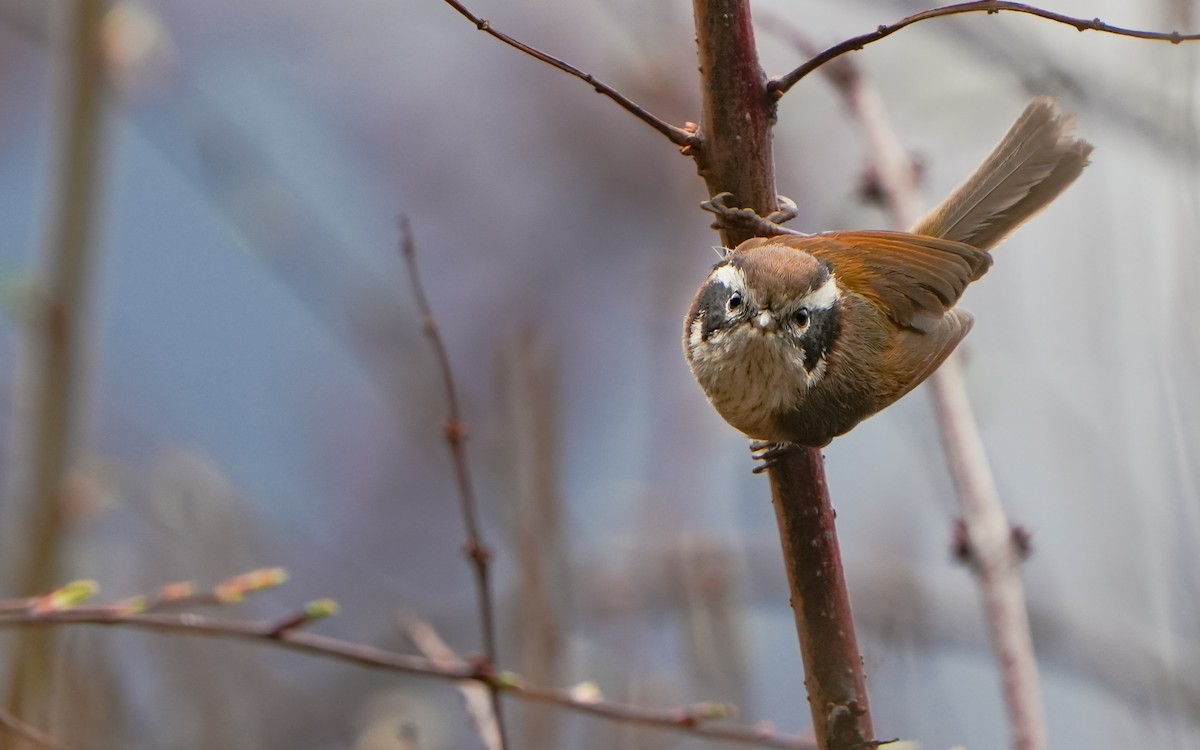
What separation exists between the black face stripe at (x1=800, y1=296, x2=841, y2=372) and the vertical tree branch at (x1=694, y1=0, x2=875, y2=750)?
0.62 metres

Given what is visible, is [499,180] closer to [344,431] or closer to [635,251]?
[635,251]

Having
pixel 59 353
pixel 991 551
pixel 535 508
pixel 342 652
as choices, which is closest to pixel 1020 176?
pixel 991 551

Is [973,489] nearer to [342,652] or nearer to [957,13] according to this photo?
[957,13]

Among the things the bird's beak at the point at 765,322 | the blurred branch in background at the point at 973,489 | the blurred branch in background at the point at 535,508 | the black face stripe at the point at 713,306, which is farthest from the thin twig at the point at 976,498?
the blurred branch in background at the point at 535,508

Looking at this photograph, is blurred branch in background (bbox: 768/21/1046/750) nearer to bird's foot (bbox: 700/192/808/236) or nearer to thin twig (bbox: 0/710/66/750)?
bird's foot (bbox: 700/192/808/236)

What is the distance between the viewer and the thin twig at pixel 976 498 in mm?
2328

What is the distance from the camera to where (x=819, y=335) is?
261 cm

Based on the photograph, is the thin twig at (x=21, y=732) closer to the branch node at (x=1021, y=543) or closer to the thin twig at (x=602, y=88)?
the thin twig at (x=602, y=88)

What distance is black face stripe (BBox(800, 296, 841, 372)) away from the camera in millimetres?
2574

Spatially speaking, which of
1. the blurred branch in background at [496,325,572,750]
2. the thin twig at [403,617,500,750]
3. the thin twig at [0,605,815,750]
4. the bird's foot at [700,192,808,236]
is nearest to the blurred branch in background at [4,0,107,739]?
the thin twig at [0,605,815,750]

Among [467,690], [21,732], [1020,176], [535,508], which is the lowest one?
[21,732]

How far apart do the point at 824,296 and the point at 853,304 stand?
0.37ft

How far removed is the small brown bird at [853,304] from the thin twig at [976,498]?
0.10m

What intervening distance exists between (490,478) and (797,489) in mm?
2263
